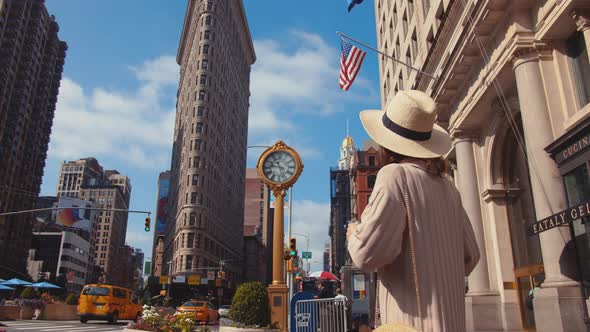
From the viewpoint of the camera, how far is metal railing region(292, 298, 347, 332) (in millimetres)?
10852

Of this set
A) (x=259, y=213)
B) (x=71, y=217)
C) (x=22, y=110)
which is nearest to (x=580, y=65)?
(x=71, y=217)

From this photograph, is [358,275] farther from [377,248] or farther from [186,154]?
[186,154]

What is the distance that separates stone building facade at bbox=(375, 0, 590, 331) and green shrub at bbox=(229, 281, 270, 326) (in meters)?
7.72

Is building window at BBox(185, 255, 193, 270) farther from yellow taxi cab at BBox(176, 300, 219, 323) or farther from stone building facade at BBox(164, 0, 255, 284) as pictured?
yellow taxi cab at BBox(176, 300, 219, 323)

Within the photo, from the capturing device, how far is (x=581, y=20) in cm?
1131

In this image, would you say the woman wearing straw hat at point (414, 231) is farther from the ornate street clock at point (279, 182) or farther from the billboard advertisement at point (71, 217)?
the billboard advertisement at point (71, 217)

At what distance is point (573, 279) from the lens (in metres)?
11.3

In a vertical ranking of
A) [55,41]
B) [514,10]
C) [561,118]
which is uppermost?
[55,41]

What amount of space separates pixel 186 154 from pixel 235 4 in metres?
48.3

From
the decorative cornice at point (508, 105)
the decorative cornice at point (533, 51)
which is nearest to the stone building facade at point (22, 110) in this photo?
the decorative cornice at point (508, 105)

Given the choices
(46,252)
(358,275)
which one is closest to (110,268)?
(46,252)

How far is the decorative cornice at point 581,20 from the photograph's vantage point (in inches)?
442

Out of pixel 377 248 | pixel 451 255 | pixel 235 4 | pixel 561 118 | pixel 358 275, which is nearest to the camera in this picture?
pixel 377 248

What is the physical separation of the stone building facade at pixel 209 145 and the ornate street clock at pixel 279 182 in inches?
2437
